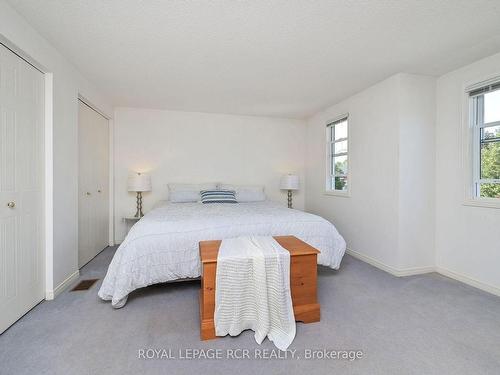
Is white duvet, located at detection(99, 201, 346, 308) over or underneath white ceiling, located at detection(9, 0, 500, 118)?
underneath

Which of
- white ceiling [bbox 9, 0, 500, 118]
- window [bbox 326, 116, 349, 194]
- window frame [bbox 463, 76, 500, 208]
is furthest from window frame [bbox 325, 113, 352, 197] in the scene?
window frame [bbox 463, 76, 500, 208]

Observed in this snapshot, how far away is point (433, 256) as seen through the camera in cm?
292

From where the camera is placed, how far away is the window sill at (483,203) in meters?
2.33

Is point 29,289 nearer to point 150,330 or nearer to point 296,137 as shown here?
point 150,330

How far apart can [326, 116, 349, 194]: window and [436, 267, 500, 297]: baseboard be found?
151 cm

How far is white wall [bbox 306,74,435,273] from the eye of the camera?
109 inches

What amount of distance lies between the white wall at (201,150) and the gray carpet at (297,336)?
2.26 m

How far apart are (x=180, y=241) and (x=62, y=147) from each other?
1.53 m

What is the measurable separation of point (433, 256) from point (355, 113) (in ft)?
6.92

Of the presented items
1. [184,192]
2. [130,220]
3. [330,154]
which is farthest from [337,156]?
[130,220]

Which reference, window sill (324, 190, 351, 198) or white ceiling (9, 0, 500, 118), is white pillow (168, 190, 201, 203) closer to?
white ceiling (9, 0, 500, 118)

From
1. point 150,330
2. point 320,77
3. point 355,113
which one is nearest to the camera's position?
point 150,330

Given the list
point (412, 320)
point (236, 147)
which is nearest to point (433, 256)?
point (412, 320)

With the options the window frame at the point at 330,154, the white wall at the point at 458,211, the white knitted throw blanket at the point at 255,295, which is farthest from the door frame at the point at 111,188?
the white wall at the point at 458,211
